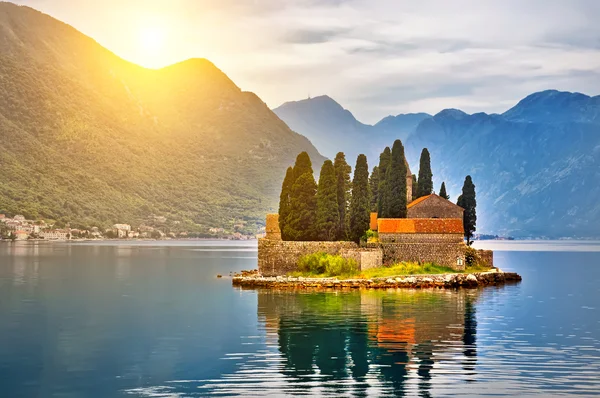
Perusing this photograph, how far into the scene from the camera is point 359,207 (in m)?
77.4

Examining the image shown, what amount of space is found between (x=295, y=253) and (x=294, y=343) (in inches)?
1372

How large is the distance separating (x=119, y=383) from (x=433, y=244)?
46.3m

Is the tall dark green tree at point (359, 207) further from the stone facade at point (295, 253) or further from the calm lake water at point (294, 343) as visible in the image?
the calm lake water at point (294, 343)

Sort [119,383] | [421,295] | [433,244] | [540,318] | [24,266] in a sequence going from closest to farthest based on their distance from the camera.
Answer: [119,383], [540,318], [421,295], [433,244], [24,266]

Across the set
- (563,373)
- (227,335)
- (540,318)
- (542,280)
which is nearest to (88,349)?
(227,335)

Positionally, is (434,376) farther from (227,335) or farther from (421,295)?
(421,295)

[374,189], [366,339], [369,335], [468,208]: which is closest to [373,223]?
[374,189]

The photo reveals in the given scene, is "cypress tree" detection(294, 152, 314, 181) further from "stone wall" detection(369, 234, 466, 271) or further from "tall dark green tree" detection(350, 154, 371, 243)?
"stone wall" detection(369, 234, 466, 271)

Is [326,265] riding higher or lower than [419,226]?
lower

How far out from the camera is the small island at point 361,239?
7225 centimetres

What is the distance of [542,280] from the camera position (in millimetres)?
92000

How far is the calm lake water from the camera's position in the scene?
31094mm

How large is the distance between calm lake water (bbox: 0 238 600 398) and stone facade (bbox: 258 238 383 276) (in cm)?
650

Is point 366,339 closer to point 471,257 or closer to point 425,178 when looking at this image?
point 471,257
